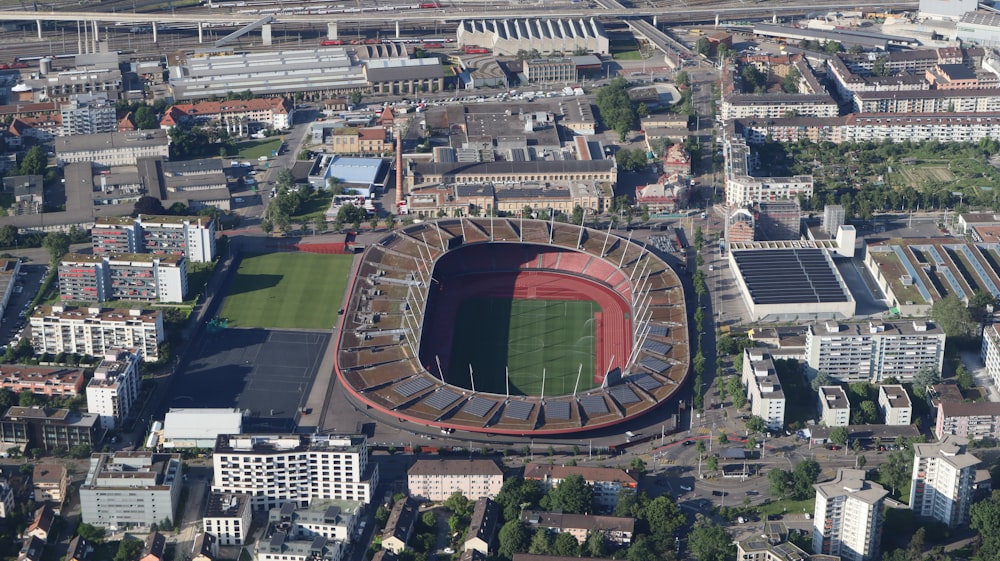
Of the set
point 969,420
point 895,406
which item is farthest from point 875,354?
point 969,420

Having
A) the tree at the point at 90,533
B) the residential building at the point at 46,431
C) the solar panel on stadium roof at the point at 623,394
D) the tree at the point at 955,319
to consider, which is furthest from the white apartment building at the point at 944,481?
the residential building at the point at 46,431

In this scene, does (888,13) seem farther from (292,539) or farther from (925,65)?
(292,539)

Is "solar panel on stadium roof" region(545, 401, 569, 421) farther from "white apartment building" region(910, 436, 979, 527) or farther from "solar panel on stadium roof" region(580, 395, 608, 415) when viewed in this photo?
"white apartment building" region(910, 436, 979, 527)

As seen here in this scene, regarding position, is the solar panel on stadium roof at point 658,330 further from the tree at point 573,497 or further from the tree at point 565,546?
the tree at point 565,546

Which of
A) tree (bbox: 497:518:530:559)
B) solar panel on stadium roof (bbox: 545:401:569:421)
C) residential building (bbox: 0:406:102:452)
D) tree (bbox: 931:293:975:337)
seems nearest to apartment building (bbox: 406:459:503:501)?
tree (bbox: 497:518:530:559)

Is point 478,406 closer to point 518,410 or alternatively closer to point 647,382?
point 518,410

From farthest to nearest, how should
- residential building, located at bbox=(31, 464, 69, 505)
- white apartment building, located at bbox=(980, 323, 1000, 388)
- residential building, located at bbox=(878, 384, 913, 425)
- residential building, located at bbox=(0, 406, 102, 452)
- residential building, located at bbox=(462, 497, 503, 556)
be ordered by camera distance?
white apartment building, located at bbox=(980, 323, 1000, 388) < residential building, located at bbox=(878, 384, 913, 425) < residential building, located at bbox=(0, 406, 102, 452) < residential building, located at bbox=(31, 464, 69, 505) < residential building, located at bbox=(462, 497, 503, 556)

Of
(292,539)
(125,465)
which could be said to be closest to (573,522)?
(292,539)
